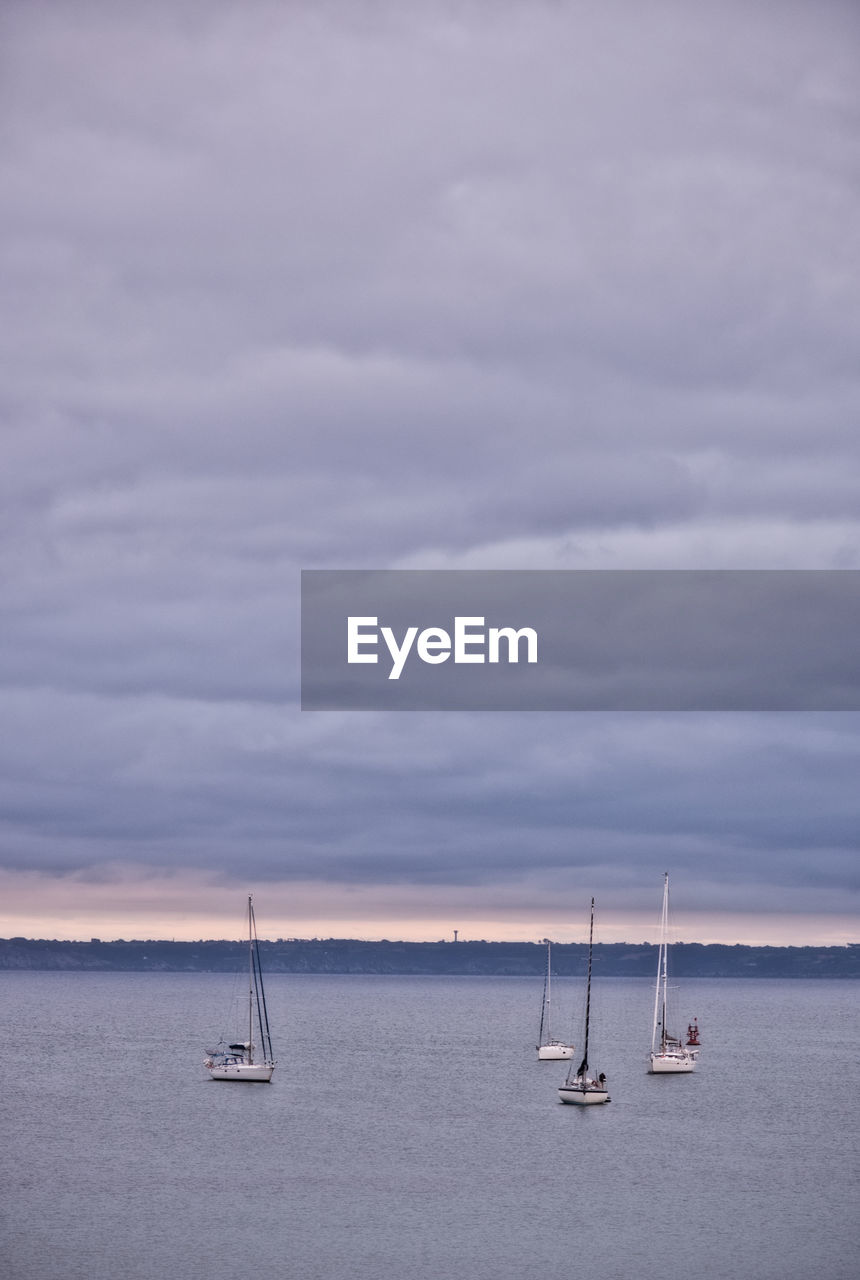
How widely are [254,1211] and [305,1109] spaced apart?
54649 millimetres

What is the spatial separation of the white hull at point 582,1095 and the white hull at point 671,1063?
1355 inches

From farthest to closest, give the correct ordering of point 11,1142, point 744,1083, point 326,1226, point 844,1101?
point 744,1083 < point 844,1101 < point 11,1142 < point 326,1226

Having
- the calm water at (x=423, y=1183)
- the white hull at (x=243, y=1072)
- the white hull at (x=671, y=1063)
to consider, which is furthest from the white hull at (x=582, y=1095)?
the white hull at (x=243, y=1072)

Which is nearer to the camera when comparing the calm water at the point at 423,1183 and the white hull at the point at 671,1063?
the calm water at the point at 423,1183

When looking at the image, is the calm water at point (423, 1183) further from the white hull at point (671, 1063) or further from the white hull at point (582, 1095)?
the white hull at point (671, 1063)

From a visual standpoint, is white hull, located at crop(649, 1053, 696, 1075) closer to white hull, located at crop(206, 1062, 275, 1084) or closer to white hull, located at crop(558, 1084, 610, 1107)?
white hull, located at crop(558, 1084, 610, 1107)

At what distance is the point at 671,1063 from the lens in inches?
7141

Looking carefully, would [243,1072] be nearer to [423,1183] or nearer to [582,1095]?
[582,1095]

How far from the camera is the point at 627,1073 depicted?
190750 millimetres

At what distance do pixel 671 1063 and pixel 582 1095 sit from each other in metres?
37.1

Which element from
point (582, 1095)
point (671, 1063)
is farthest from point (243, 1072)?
point (671, 1063)

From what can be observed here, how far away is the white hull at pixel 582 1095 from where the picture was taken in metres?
147

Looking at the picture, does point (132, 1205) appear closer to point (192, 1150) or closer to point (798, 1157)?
point (192, 1150)

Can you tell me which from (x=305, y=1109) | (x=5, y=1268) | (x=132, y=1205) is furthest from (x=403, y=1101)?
(x=5, y=1268)
